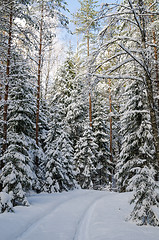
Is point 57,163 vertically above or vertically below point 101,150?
below

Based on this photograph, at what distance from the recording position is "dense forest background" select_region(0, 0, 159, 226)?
637 centimetres

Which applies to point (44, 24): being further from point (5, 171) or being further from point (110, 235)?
point (110, 235)

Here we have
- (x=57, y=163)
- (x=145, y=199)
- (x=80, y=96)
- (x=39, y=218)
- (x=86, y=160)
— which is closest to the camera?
(x=145, y=199)

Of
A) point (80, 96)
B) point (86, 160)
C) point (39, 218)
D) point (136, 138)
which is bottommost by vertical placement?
point (39, 218)

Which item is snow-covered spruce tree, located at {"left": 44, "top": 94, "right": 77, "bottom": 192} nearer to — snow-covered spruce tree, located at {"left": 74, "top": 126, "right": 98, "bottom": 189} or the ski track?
snow-covered spruce tree, located at {"left": 74, "top": 126, "right": 98, "bottom": 189}

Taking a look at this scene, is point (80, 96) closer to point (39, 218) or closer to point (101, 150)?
point (39, 218)

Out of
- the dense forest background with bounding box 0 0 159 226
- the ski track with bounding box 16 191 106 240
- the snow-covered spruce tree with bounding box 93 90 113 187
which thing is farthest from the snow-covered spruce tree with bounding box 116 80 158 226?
the snow-covered spruce tree with bounding box 93 90 113 187

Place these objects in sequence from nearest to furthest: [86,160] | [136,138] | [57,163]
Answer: [57,163]
[136,138]
[86,160]

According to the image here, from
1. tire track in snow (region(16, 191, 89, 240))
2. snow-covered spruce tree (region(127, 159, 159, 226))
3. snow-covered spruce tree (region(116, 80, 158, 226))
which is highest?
snow-covered spruce tree (region(116, 80, 158, 226))

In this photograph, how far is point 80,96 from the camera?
9070 mm

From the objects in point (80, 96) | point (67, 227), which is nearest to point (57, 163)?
point (80, 96)

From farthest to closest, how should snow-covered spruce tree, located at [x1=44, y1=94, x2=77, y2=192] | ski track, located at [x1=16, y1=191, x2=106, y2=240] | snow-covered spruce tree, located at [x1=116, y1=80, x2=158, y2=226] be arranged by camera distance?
snow-covered spruce tree, located at [x1=44, y1=94, x2=77, y2=192], snow-covered spruce tree, located at [x1=116, y1=80, x2=158, y2=226], ski track, located at [x1=16, y1=191, x2=106, y2=240]

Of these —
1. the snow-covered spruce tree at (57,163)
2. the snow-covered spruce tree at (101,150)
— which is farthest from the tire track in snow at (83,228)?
the snow-covered spruce tree at (101,150)

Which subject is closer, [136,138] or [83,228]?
[83,228]
